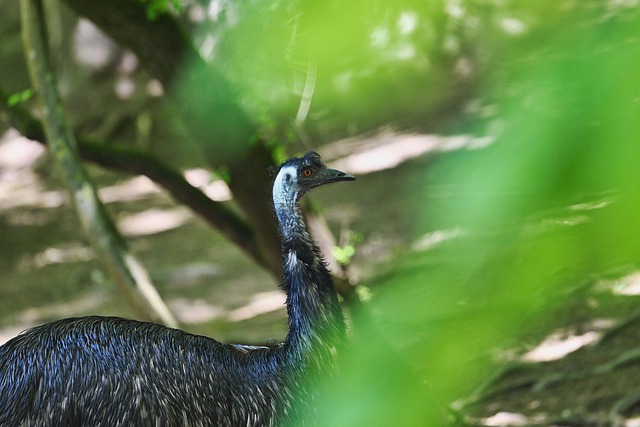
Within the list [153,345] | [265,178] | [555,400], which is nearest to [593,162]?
[153,345]

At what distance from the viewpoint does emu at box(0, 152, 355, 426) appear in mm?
3420

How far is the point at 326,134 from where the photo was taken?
10156 millimetres

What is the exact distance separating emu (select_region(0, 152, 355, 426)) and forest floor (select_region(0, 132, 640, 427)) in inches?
52.6

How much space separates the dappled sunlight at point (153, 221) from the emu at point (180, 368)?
7.10m

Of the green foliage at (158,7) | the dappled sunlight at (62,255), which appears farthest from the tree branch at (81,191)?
the dappled sunlight at (62,255)

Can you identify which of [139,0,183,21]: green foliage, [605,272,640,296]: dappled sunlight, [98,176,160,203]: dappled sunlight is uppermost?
[139,0,183,21]: green foliage

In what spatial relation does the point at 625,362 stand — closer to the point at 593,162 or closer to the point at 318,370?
the point at 318,370

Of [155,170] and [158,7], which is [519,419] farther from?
[158,7]

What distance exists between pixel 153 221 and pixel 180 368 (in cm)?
752

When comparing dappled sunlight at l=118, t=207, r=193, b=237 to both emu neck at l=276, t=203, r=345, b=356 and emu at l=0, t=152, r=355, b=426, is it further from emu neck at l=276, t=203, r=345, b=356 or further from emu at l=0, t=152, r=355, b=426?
emu neck at l=276, t=203, r=345, b=356

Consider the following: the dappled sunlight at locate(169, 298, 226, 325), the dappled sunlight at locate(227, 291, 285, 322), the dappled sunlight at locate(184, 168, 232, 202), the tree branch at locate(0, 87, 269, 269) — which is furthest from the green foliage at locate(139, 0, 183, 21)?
the dappled sunlight at locate(184, 168, 232, 202)

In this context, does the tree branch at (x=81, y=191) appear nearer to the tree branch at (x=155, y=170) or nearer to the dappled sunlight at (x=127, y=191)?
the tree branch at (x=155, y=170)

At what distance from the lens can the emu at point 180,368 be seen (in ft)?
11.2

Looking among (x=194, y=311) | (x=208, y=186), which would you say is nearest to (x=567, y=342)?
(x=194, y=311)
